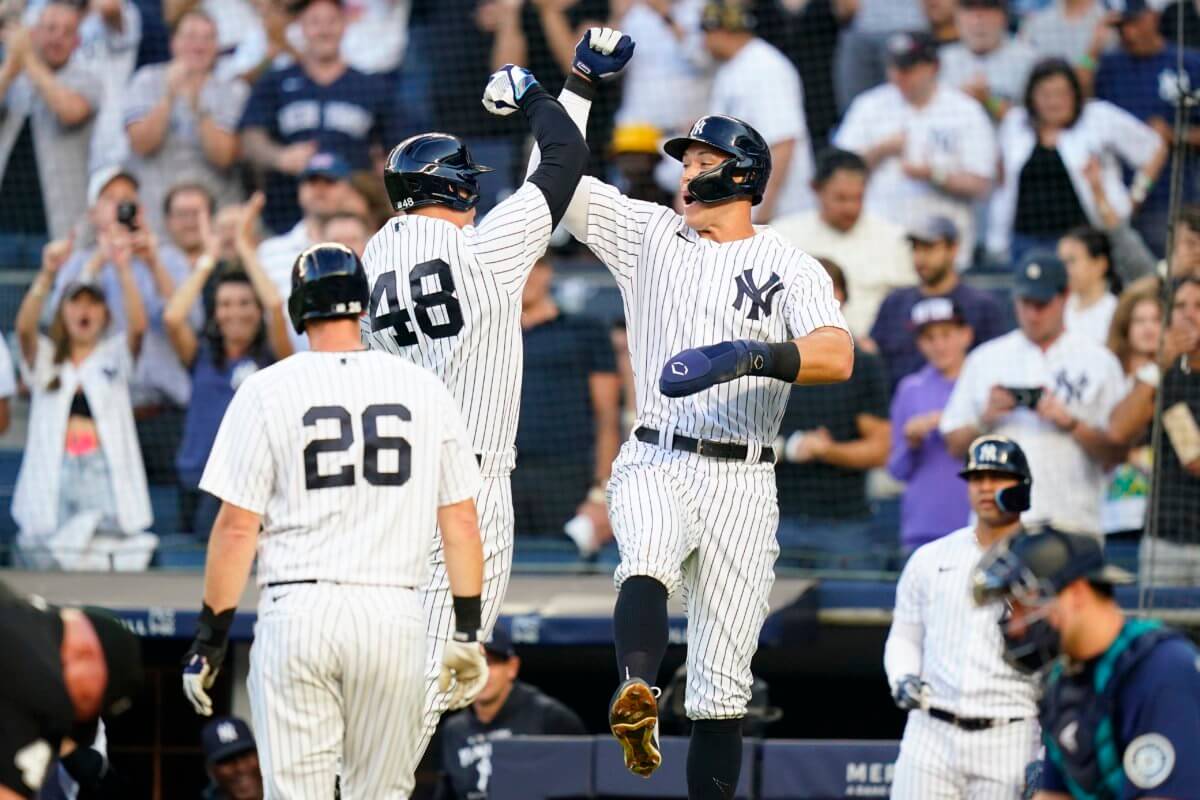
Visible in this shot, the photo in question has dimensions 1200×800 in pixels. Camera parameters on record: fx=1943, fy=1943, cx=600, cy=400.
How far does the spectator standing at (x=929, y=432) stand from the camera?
343 inches

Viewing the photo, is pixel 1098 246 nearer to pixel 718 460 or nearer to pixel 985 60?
pixel 985 60

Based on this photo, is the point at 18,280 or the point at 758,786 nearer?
the point at 758,786

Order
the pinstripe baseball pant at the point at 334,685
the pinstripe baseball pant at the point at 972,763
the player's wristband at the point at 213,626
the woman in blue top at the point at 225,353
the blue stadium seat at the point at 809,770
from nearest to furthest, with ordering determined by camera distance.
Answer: the pinstripe baseball pant at the point at 334,685
the player's wristband at the point at 213,626
the pinstripe baseball pant at the point at 972,763
the blue stadium seat at the point at 809,770
the woman in blue top at the point at 225,353

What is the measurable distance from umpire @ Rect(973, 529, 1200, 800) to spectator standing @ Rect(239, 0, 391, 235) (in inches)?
272

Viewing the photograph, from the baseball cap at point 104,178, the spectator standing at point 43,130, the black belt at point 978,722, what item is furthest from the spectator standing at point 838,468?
the spectator standing at point 43,130

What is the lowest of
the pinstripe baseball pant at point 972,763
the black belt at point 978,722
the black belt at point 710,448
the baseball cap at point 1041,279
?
the pinstripe baseball pant at point 972,763

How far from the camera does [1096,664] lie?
3.91 m

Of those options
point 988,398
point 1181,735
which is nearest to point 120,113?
point 988,398

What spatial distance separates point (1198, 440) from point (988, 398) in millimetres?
948

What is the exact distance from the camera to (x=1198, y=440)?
8.57 meters

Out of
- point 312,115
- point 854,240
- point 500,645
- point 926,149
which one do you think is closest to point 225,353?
point 312,115

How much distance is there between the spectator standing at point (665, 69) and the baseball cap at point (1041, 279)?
7.34ft

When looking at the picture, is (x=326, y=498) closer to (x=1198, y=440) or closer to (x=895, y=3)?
(x=1198, y=440)

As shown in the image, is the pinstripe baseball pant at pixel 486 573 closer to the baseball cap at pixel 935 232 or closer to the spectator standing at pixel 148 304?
the baseball cap at pixel 935 232
